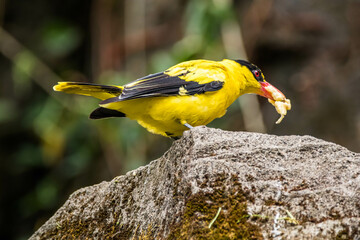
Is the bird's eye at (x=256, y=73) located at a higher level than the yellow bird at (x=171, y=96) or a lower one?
higher

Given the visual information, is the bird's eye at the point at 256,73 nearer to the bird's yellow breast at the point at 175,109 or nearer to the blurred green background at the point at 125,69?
the bird's yellow breast at the point at 175,109

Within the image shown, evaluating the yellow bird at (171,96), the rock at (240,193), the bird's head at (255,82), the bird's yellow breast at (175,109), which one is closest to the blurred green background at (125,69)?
the bird's head at (255,82)

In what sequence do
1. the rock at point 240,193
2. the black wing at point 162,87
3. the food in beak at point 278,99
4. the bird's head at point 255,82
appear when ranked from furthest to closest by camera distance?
the bird's head at point 255,82
the food in beak at point 278,99
the black wing at point 162,87
the rock at point 240,193

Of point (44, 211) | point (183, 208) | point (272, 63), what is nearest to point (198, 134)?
point (183, 208)

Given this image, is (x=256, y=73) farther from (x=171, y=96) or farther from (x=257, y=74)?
(x=171, y=96)

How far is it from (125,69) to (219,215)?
675cm

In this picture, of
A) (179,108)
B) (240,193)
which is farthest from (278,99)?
(240,193)

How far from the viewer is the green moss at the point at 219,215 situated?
2422 mm

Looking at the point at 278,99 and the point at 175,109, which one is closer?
the point at 175,109

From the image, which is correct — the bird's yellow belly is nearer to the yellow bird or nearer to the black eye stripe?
the yellow bird

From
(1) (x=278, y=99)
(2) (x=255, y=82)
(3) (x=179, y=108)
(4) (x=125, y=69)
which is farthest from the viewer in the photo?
(4) (x=125, y=69)

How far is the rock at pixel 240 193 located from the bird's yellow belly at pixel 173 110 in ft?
2.80

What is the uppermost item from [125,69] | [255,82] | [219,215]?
[125,69]

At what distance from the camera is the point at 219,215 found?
247 cm
